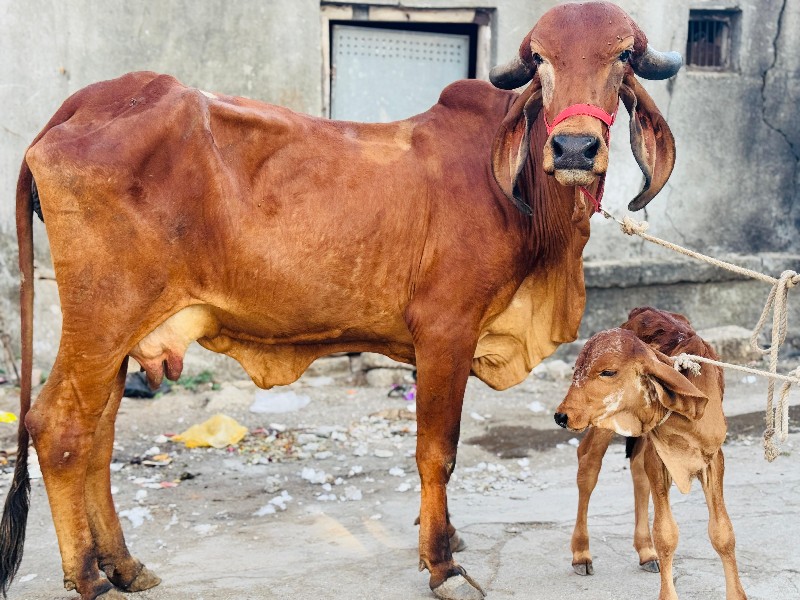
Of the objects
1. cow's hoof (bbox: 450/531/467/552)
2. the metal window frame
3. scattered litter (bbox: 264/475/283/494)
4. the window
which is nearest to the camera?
cow's hoof (bbox: 450/531/467/552)

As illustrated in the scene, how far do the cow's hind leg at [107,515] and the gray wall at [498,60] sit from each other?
10.7 ft

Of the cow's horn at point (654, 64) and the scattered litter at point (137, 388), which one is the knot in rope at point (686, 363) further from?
the scattered litter at point (137, 388)

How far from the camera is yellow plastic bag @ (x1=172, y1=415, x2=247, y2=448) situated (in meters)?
6.11

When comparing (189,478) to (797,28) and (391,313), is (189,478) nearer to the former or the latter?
(391,313)

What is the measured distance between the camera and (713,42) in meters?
8.22

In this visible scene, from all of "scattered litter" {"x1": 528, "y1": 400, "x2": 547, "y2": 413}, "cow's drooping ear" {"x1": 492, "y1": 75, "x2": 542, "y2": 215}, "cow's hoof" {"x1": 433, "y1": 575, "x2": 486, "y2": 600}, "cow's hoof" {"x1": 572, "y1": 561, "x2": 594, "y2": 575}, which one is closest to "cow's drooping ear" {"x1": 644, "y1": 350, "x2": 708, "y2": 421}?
"cow's drooping ear" {"x1": 492, "y1": 75, "x2": 542, "y2": 215}

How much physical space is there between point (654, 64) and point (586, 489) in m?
1.70

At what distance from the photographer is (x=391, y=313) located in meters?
4.12

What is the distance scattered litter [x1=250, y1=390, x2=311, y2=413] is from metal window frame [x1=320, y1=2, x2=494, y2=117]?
203cm

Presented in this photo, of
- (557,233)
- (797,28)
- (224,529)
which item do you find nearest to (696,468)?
(557,233)

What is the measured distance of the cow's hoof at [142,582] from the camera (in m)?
4.08

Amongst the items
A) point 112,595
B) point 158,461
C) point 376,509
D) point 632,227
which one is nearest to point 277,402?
point 158,461

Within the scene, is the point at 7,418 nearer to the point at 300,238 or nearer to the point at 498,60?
the point at 300,238

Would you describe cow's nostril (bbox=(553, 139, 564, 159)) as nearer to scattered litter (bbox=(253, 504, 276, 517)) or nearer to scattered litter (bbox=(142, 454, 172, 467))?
scattered litter (bbox=(253, 504, 276, 517))
